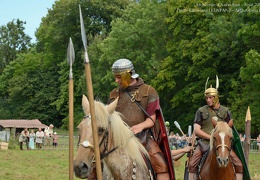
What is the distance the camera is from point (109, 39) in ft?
172

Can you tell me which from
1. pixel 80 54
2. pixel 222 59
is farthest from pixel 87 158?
pixel 80 54

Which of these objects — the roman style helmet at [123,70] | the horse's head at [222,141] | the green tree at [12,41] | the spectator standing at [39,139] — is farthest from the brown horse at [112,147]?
the green tree at [12,41]

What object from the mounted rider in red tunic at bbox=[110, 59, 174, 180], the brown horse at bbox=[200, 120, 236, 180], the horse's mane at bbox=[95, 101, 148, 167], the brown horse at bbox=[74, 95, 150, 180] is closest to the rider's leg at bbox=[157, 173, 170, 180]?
the mounted rider in red tunic at bbox=[110, 59, 174, 180]

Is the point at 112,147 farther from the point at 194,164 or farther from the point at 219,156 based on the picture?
the point at 194,164

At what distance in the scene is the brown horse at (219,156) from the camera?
9539 mm

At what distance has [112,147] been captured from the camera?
21.5 feet

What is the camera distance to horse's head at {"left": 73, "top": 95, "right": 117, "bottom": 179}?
582cm

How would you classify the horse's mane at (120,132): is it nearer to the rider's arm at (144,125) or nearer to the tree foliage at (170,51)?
the rider's arm at (144,125)

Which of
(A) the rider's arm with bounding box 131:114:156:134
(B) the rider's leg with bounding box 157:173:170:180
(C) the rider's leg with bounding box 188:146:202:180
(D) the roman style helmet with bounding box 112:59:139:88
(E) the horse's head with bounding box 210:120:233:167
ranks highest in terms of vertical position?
(D) the roman style helmet with bounding box 112:59:139:88

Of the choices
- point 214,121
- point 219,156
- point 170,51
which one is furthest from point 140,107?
point 170,51

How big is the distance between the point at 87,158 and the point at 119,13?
57.4 meters

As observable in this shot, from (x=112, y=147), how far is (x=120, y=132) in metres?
0.19

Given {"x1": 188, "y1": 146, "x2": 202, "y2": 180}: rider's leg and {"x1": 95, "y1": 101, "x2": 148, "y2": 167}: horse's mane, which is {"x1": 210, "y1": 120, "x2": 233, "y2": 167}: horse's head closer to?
{"x1": 188, "y1": 146, "x2": 202, "y2": 180}: rider's leg

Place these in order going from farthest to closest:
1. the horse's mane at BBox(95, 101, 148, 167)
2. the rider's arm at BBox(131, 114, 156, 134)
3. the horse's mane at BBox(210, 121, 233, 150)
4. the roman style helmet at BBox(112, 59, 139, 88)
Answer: the horse's mane at BBox(210, 121, 233, 150) < the roman style helmet at BBox(112, 59, 139, 88) < the rider's arm at BBox(131, 114, 156, 134) < the horse's mane at BBox(95, 101, 148, 167)
